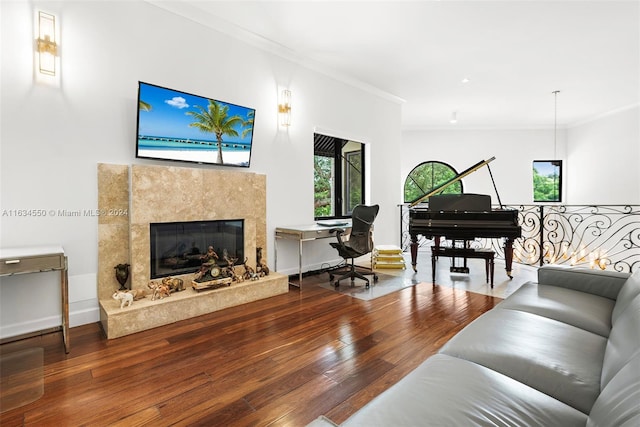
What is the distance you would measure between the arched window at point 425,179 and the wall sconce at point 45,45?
783 cm

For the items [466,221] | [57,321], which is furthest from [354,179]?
[57,321]

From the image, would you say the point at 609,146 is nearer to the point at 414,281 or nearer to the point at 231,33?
the point at 414,281

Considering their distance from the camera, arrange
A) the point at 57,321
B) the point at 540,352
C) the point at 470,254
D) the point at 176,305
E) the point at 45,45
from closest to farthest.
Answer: the point at 540,352 < the point at 45,45 < the point at 57,321 < the point at 176,305 < the point at 470,254

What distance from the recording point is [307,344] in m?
2.50

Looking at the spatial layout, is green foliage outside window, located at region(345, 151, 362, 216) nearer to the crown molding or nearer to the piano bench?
the crown molding

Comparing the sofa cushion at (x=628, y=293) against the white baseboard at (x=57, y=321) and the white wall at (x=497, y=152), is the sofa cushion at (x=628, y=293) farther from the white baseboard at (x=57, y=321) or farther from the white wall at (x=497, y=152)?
the white wall at (x=497, y=152)

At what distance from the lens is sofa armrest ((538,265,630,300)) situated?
218 centimetres

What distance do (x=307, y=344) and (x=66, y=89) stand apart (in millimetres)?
3028

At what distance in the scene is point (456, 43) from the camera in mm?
4238

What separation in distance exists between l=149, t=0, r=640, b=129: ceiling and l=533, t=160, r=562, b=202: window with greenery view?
236 centimetres

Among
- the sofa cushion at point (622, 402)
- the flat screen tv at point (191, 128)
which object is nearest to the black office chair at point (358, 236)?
the flat screen tv at point (191, 128)

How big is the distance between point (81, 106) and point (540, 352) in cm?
381

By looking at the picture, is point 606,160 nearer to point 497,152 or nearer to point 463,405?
point 497,152

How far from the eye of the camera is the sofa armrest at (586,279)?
2178 millimetres
